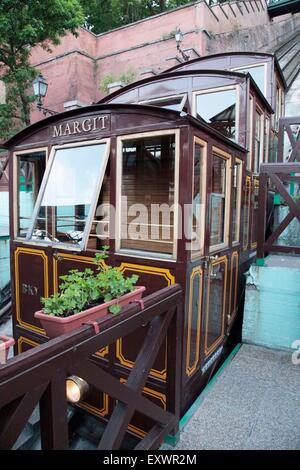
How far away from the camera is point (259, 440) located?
99.7 inches

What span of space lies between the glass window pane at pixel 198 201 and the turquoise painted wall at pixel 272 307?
4.92 ft

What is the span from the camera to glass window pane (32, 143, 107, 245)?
11.0 ft

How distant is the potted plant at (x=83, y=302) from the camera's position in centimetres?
191

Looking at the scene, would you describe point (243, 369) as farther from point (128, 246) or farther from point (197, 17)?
point (197, 17)

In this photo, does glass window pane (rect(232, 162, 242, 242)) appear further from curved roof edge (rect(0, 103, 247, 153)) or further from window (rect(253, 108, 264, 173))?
window (rect(253, 108, 264, 173))

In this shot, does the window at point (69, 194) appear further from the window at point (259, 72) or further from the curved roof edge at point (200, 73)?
the window at point (259, 72)

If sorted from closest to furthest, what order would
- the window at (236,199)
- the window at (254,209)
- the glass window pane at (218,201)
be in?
the glass window pane at (218,201)
the window at (236,199)
the window at (254,209)

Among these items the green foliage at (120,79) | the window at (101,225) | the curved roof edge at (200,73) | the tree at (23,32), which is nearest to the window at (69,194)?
the window at (101,225)

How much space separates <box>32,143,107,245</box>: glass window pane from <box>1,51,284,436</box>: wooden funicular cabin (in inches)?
0.5

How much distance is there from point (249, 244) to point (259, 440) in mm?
2979

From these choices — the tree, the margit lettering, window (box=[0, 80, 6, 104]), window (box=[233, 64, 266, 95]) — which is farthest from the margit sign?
window (box=[0, 80, 6, 104])

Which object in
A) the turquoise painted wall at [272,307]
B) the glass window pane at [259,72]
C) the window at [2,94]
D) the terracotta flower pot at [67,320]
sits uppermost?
the window at [2,94]

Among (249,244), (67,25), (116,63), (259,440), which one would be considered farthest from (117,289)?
(116,63)
